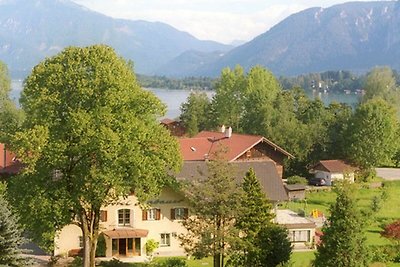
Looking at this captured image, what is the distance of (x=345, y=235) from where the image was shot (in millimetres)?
24828

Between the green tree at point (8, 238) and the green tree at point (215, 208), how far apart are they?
7.81m

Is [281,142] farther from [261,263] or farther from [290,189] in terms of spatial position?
[261,263]

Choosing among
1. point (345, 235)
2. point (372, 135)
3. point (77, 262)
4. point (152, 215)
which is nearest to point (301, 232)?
point (152, 215)

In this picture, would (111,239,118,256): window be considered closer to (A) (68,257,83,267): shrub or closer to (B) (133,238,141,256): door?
(B) (133,238,141,256): door

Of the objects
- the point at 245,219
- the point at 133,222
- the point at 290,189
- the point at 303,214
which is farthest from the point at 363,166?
the point at 245,219

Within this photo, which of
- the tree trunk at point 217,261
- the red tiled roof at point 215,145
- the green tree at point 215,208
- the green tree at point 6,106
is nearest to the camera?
the green tree at point 215,208

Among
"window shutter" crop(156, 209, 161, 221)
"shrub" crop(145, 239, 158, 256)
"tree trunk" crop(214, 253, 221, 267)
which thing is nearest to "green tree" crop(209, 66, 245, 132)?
"window shutter" crop(156, 209, 161, 221)

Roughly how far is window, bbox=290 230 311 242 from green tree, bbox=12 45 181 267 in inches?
550

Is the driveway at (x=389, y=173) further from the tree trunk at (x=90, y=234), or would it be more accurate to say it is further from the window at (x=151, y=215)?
the tree trunk at (x=90, y=234)

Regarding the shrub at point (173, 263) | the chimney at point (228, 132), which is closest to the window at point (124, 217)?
the shrub at point (173, 263)

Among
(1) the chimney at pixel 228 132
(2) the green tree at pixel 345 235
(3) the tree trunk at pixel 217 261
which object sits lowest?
(3) the tree trunk at pixel 217 261

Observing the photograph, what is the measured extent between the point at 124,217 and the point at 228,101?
41595 millimetres

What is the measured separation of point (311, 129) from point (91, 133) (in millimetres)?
40902

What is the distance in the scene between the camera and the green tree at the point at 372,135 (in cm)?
5959
